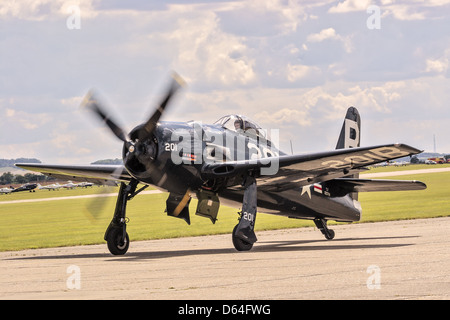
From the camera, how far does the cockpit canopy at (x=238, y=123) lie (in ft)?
65.3

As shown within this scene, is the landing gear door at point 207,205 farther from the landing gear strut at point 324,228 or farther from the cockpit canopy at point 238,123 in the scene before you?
the landing gear strut at point 324,228

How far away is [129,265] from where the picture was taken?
1560 centimetres

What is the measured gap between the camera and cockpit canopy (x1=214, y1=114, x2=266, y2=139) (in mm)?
19891

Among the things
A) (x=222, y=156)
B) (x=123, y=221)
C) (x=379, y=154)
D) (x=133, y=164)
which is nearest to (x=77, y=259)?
(x=123, y=221)

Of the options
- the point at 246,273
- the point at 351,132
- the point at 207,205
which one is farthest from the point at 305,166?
the point at 351,132

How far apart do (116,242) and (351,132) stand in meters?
10.5

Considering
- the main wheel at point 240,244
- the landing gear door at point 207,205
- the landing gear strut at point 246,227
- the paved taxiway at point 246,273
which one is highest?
the landing gear door at point 207,205

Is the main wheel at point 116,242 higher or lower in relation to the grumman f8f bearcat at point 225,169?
lower

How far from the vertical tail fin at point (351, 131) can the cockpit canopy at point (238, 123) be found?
5.79 meters

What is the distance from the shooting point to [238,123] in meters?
20.0

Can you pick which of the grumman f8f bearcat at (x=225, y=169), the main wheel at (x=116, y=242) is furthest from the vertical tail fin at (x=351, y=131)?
the main wheel at (x=116, y=242)

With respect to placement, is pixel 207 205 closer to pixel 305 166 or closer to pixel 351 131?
pixel 305 166

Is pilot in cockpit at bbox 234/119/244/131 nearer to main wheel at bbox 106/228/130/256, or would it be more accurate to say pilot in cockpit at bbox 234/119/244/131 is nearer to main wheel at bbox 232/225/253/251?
main wheel at bbox 232/225/253/251
